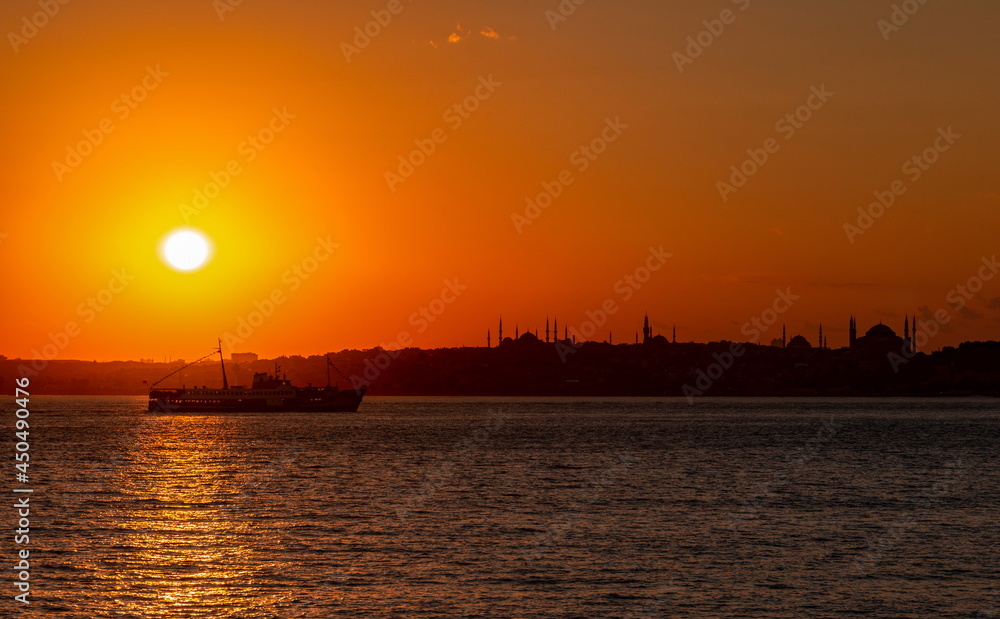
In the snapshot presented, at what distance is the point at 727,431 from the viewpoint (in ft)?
502

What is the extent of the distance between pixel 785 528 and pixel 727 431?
10515 centimetres

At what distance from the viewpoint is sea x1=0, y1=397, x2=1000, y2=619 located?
3434cm

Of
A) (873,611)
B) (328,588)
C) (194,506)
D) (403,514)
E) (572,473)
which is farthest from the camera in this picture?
(572,473)

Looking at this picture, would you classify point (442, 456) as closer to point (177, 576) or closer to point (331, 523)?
point (331, 523)

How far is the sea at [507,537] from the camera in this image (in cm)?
3434

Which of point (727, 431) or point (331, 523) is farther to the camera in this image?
point (727, 431)

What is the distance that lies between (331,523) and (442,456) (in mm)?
49375

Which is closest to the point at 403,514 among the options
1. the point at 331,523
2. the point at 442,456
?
the point at 331,523

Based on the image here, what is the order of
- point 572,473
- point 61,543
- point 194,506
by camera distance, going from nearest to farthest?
point 61,543, point 194,506, point 572,473

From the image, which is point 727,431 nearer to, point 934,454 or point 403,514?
point 934,454

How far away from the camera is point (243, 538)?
1833 inches

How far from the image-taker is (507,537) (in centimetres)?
4656

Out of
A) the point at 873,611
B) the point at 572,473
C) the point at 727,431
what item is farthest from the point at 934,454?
the point at 873,611

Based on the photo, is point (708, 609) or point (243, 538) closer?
point (708, 609)
